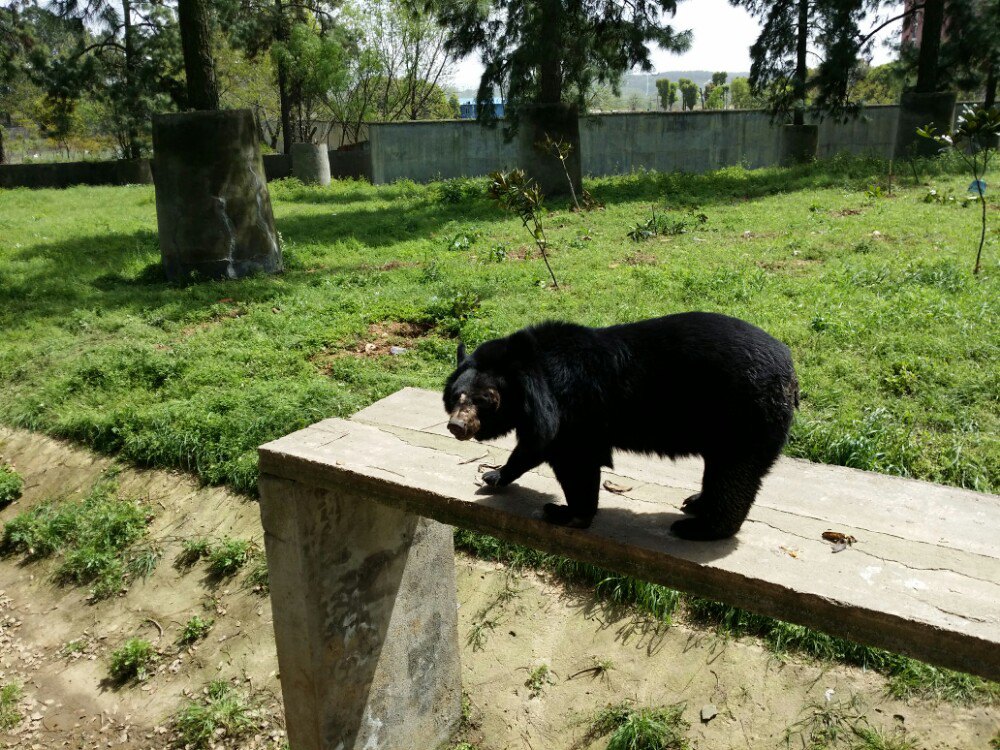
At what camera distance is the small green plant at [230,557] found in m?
5.77

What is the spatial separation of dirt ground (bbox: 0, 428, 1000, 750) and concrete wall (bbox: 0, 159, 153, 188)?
18474mm

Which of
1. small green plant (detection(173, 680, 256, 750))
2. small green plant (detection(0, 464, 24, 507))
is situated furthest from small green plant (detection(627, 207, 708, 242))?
small green plant (detection(173, 680, 256, 750))

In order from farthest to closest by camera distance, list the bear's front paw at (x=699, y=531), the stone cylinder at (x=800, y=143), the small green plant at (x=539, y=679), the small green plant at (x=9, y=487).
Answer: the stone cylinder at (x=800, y=143), the small green plant at (x=9, y=487), the small green plant at (x=539, y=679), the bear's front paw at (x=699, y=531)

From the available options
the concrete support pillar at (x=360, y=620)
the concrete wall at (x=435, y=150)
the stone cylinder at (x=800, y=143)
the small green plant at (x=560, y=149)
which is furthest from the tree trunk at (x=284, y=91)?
the concrete support pillar at (x=360, y=620)

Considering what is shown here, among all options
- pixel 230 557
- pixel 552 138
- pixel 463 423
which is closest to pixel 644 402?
Result: pixel 463 423

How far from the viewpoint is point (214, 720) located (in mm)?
4945

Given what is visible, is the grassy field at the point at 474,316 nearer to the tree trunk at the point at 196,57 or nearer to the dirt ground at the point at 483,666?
the dirt ground at the point at 483,666

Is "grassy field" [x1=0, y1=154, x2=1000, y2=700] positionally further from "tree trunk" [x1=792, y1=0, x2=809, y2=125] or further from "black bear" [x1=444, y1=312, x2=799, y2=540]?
"tree trunk" [x1=792, y1=0, x2=809, y2=125]

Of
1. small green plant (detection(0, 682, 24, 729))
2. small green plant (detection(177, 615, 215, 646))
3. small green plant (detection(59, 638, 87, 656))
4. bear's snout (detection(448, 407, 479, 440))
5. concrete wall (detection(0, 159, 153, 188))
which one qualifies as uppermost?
concrete wall (detection(0, 159, 153, 188))

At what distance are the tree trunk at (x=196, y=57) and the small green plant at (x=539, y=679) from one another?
8.76 m

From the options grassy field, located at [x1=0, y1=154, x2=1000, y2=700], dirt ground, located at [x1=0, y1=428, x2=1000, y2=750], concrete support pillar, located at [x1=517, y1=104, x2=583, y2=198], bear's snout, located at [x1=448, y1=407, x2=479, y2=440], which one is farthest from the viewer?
concrete support pillar, located at [x1=517, y1=104, x2=583, y2=198]

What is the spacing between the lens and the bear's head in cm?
279

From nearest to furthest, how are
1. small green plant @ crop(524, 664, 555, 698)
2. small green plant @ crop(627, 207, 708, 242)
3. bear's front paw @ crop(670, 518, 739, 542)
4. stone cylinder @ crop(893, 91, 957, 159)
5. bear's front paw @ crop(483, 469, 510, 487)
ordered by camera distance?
bear's front paw @ crop(670, 518, 739, 542), bear's front paw @ crop(483, 469, 510, 487), small green plant @ crop(524, 664, 555, 698), small green plant @ crop(627, 207, 708, 242), stone cylinder @ crop(893, 91, 957, 159)

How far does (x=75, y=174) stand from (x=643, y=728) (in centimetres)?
2343
